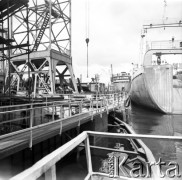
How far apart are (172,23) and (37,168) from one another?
28.1m

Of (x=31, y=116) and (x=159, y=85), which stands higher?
(x=159, y=85)

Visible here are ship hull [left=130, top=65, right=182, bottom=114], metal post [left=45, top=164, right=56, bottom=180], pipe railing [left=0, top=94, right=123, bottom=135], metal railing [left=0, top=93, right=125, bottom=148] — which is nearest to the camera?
metal post [left=45, top=164, right=56, bottom=180]

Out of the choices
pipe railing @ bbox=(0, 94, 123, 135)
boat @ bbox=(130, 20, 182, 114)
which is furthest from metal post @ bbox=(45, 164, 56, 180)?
boat @ bbox=(130, 20, 182, 114)

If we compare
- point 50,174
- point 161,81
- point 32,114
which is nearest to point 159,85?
point 161,81

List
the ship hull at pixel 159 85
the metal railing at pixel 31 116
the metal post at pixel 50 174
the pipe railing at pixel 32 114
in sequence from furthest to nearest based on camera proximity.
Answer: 1. the ship hull at pixel 159 85
2. the pipe railing at pixel 32 114
3. the metal railing at pixel 31 116
4. the metal post at pixel 50 174

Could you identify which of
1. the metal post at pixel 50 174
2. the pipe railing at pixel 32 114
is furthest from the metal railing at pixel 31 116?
the metal post at pixel 50 174

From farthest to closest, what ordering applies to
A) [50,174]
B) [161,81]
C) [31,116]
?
1. [161,81]
2. [31,116]
3. [50,174]

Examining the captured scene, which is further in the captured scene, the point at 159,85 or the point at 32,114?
the point at 159,85

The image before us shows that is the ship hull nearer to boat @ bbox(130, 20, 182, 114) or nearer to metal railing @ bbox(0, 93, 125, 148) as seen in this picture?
boat @ bbox(130, 20, 182, 114)

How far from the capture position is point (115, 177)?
2.53 metres

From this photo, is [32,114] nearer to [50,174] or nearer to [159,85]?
[50,174]

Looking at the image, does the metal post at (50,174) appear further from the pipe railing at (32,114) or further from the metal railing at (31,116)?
the pipe railing at (32,114)

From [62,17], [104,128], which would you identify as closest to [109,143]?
[104,128]

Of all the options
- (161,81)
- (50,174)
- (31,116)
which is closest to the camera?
(50,174)
